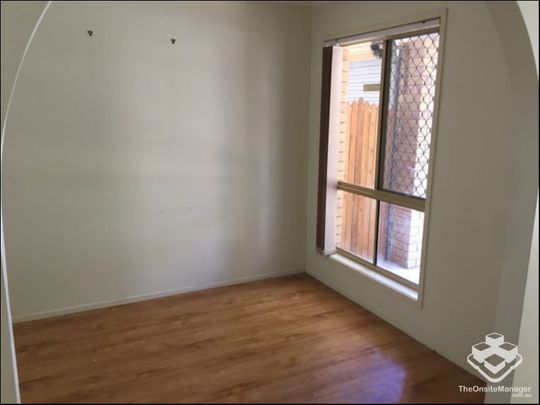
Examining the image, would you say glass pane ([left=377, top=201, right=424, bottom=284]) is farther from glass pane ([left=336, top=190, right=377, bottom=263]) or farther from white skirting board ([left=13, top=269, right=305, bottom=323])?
white skirting board ([left=13, top=269, right=305, bottom=323])

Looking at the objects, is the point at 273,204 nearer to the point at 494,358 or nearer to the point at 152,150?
the point at 152,150

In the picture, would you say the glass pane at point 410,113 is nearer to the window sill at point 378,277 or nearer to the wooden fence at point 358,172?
the wooden fence at point 358,172

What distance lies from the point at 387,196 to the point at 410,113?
651mm

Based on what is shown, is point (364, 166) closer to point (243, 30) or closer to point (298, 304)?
point (298, 304)

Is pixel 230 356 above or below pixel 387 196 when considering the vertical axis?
below

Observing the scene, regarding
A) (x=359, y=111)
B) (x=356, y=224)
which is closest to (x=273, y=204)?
(x=356, y=224)

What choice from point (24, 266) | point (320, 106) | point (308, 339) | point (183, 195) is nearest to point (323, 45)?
point (320, 106)

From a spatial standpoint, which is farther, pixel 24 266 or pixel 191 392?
pixel 24 266

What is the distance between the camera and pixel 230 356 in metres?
2.93

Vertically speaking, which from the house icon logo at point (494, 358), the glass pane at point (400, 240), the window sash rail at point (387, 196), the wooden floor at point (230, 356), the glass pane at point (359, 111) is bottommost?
the wooden floor at point (230, 356)

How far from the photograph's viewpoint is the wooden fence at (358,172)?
367cm

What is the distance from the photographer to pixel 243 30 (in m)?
3.80

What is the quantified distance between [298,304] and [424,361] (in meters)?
1.15

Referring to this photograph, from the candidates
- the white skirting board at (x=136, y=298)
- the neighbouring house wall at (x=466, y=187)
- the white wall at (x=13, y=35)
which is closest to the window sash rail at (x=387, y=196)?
the neighbouring house wall at (x=466, y=187)
